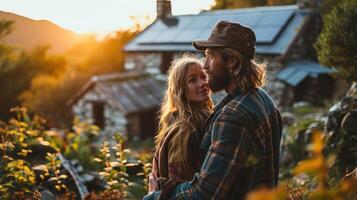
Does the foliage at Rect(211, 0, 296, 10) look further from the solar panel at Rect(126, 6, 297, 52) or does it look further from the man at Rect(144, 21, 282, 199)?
the man at Rect(144, 21, 282, 199)

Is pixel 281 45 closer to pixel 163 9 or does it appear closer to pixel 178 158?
pixel 163 9

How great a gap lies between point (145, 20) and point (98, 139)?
15.0 metres

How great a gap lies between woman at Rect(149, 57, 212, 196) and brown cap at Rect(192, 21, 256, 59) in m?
0.50

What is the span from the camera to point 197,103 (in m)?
2.97

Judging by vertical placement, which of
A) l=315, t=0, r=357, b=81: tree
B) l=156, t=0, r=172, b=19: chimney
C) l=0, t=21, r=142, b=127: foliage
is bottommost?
l=0, t=21, r=142, b=127: foliage

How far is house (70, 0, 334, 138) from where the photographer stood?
14.5 meters

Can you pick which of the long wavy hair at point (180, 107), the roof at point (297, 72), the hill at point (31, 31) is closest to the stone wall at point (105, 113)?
the hill at point (31, 31)

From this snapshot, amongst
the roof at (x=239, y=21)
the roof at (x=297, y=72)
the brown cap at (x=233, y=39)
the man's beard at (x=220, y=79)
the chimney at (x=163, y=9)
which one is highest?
the brown cap at (x=233, y=39)

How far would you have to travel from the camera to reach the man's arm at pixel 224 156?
216cm

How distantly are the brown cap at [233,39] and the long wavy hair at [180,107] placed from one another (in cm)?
50

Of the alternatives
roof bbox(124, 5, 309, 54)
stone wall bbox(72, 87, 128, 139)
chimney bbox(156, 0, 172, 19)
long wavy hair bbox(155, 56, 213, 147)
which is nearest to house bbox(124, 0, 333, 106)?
roof bbox(124, 5, 309, 54)

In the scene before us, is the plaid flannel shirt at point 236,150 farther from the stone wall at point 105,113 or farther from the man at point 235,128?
the stone wall at point 105,113

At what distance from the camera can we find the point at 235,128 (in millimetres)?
2170

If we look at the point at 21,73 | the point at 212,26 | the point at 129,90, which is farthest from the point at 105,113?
the point at 21,73
